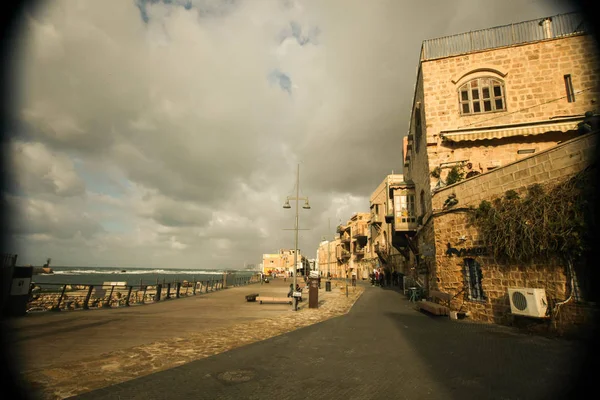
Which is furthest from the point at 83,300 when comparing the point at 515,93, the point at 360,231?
the point at 360,231

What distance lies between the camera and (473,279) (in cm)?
1112

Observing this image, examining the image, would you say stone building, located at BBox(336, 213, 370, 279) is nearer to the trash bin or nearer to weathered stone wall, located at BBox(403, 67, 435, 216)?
weathered stone wall, located at BBox(403, 67, 435, 216)

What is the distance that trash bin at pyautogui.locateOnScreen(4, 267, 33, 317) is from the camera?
10.2 metres

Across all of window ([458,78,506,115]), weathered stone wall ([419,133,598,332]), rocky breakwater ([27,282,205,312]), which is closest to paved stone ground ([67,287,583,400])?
weathered stone wall ([419,133,598,332])

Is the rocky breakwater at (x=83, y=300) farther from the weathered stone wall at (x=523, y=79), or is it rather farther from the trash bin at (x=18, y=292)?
the weathered stone wall at (x=523, y=79)

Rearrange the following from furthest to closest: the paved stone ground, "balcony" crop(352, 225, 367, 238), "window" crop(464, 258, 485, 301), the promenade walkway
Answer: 1. "balcony" crop(352, 225, 367, 238)
2. "window" crop(464, 258, 485, 301)
3. the promenade walkway
4. the paved stone ground

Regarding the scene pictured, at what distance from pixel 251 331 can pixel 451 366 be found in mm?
5756

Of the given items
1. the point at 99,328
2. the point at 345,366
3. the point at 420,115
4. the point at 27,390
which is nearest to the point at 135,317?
the point at 99,328

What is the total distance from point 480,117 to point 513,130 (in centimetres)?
253

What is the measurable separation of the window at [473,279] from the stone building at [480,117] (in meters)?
0.04

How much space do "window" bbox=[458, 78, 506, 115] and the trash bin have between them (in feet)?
69.8

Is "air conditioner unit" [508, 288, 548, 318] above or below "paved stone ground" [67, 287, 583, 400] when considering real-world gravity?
above

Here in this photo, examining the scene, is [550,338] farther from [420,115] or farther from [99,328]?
[420,115]

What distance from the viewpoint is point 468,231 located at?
37.1 ft
